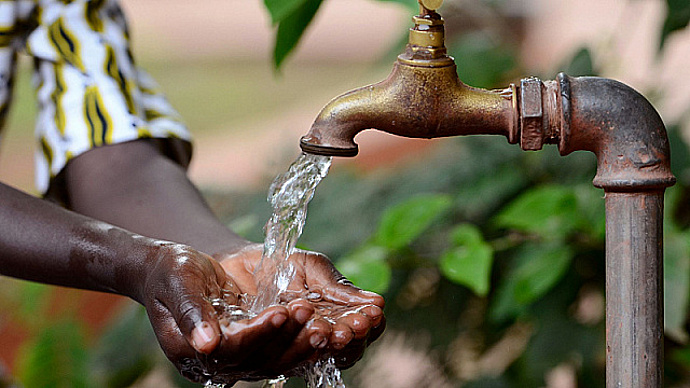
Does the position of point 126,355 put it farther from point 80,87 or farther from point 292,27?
point 292,27

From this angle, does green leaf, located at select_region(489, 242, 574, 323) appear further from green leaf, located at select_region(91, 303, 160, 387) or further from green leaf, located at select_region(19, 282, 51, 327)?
green leaf, located at select_region(19, 282, 51, 327)

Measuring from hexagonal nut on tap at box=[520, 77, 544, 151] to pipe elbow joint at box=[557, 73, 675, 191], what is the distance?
15 mm

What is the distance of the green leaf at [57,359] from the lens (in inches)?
58.6

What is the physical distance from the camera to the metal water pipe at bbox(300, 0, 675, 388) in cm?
62

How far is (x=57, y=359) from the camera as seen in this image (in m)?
1.50

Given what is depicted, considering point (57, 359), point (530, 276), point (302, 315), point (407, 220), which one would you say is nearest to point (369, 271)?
point (407, 220)

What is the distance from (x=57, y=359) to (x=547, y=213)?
0.90 metres

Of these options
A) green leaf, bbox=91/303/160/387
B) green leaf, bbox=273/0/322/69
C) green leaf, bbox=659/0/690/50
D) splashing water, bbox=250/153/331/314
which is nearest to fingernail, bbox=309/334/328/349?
splashing water, bbox=250/153/331/314

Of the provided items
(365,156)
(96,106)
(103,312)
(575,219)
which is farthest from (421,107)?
(365,156)

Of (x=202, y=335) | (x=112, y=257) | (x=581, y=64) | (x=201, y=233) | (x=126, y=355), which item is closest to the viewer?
(x=202, y=335)

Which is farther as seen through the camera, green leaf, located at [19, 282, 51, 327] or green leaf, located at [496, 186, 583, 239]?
green leaf, located at [19, 282, 51, 327]

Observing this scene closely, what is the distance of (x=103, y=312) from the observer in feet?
6.92

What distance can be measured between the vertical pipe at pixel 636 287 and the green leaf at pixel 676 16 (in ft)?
1.38

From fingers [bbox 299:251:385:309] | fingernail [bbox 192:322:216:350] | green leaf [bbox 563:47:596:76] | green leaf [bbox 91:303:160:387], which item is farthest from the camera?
green leaf [bbox 91:303:160:387]
